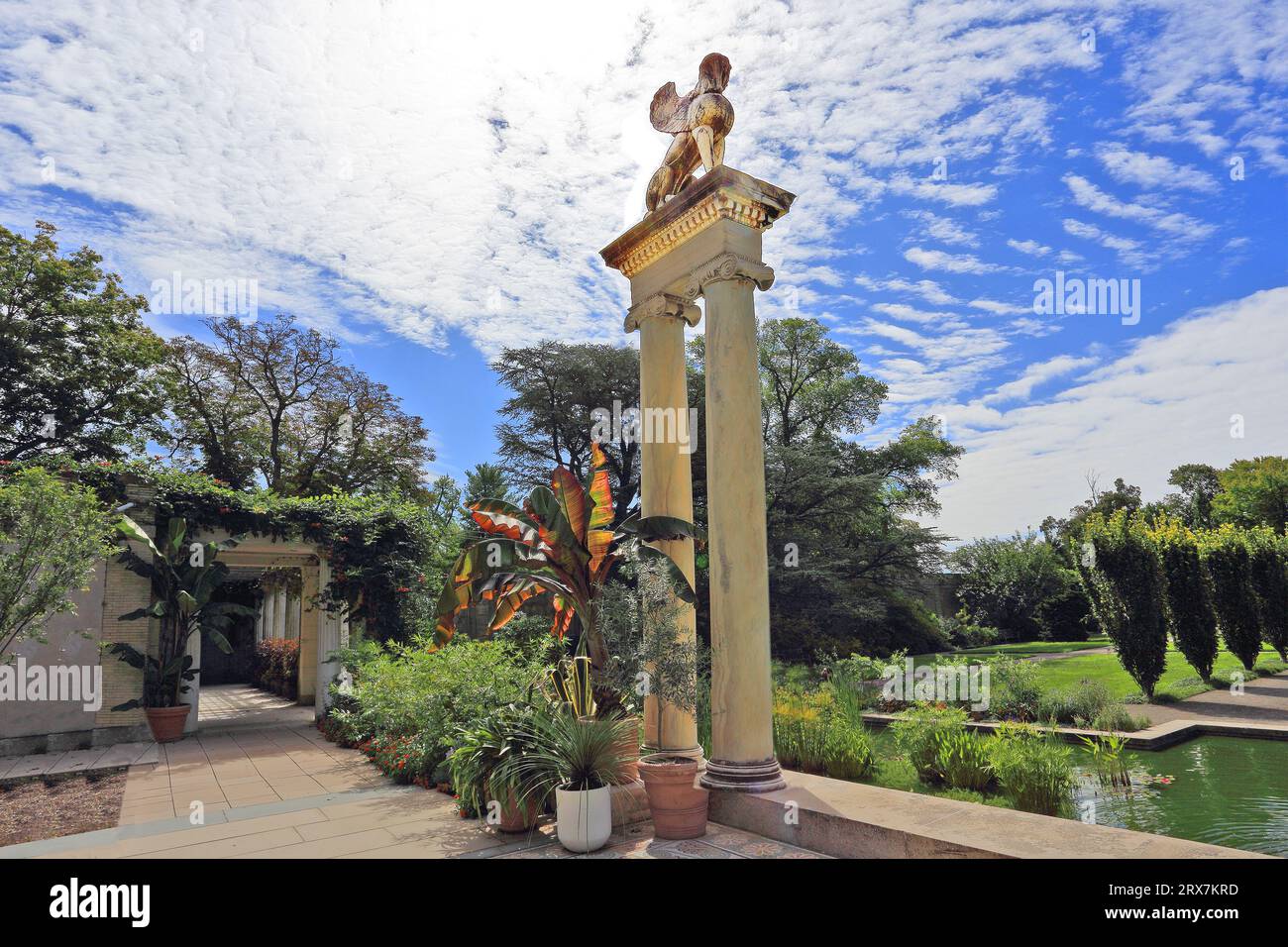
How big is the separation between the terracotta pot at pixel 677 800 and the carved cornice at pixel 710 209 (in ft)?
15.4

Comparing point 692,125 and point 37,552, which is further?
point 37,552

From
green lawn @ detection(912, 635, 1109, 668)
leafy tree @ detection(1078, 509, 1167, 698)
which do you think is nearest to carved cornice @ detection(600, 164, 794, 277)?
leafy tree @ detection(1078, 509, 1167, 698)

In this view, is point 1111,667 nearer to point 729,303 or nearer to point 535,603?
point 535,603

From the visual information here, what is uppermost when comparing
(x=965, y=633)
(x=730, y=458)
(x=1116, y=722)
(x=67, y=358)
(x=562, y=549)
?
(x=67, y=358)

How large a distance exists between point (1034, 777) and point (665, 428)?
439cm

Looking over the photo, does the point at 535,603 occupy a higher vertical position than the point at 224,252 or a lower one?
lower

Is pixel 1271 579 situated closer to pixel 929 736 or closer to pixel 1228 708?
pixel 1228 708

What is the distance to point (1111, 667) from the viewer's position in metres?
17.8

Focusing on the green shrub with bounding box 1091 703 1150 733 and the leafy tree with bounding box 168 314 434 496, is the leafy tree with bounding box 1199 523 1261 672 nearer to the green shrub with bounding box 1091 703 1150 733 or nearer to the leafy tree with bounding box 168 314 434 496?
the green shrub with bounding box 1091 703 1150 733

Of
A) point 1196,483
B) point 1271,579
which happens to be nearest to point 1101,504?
point 1196,483

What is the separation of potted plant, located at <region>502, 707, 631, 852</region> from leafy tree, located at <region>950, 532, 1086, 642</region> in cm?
2685

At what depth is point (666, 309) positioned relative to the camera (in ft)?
23.3
